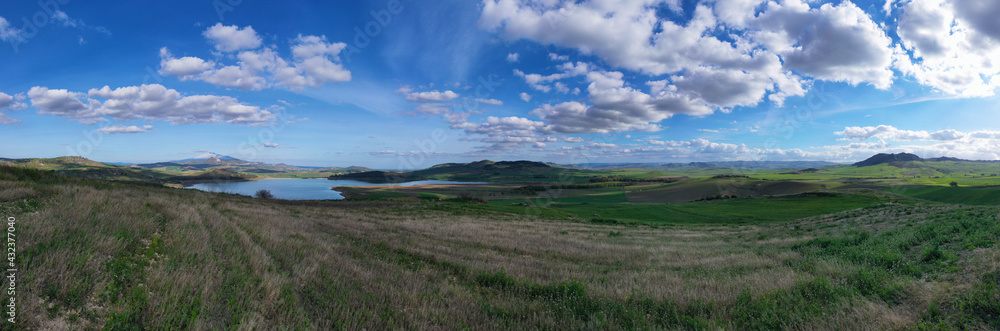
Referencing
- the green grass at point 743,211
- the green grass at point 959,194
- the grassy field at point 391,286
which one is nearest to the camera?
the grassy field at point 391,286

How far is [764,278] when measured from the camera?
9023mm

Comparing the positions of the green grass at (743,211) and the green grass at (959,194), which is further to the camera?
the green grass at (959,194)

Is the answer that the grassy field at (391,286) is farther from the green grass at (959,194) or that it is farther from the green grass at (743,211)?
the green grass at (959,194)

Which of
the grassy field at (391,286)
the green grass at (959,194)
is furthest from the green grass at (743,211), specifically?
the grassy field at (391,286)

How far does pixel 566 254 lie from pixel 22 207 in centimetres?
1505

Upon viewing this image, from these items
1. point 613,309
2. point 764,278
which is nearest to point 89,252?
point 613,309

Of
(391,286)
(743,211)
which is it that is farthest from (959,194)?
(391,286)

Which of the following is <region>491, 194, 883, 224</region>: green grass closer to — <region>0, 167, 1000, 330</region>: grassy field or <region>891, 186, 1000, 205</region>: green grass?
<region>891, 186, 1000, 205</region>: green grass

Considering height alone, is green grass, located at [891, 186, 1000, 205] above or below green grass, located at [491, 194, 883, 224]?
above

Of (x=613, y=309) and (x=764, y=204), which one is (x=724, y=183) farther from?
(x=613, y=309)

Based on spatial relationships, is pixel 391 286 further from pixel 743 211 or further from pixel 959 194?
pixel 959 194

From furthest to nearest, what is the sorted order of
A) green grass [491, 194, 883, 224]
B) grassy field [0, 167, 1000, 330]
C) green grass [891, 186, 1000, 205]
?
green grass [891, 186, 1000, 205] < green grass [491, 194, 883, 224] < grassy field [0, 167, 1000, 330]

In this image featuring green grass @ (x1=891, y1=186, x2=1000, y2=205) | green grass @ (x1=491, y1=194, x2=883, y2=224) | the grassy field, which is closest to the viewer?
the grassy field

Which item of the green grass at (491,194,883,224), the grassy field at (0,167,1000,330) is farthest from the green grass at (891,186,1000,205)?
the grassy field at (0,167,1000,330)
